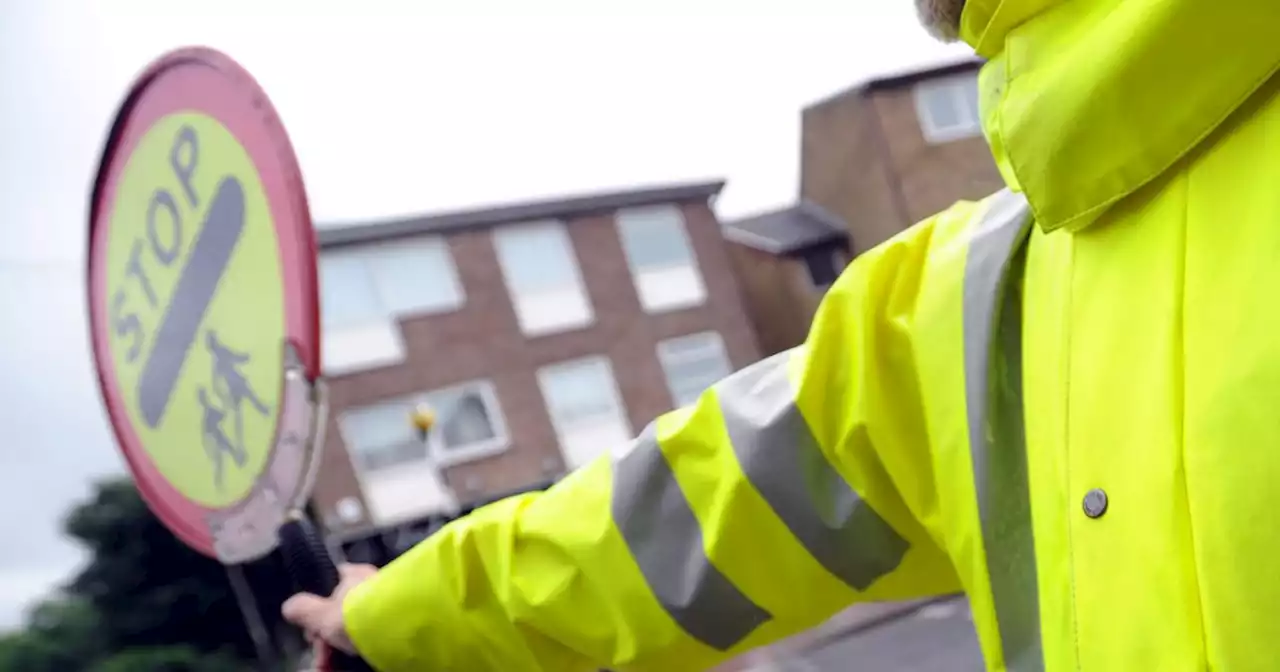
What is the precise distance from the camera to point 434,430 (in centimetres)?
1062

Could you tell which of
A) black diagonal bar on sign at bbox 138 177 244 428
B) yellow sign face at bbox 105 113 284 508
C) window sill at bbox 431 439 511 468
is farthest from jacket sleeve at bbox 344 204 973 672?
window sill at bbox 431 439 511 468

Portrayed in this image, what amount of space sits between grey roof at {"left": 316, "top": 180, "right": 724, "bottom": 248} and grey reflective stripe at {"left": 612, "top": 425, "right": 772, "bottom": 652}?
9.23 meters

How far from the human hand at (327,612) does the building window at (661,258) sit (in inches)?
427

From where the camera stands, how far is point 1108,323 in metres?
0.57

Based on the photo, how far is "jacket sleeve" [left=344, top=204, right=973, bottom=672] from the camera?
78 centimetres

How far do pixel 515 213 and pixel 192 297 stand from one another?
33.0 ft

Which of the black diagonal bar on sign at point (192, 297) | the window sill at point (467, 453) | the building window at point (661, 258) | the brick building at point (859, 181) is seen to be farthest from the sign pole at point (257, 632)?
the brick building at point (859, 181)

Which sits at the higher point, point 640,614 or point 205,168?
point 205,168

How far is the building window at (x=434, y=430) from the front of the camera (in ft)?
33.5

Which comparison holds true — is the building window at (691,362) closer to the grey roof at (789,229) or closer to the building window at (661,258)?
the building window at (661,258)

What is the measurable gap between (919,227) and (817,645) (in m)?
6.88

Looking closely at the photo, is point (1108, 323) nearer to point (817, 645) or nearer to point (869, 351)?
point (869, 351)

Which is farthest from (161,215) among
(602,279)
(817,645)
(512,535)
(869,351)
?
(602,279)

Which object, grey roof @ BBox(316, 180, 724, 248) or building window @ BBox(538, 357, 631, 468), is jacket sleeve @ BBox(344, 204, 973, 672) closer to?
grey roof @ BBox(316, 180, 724, 248)
